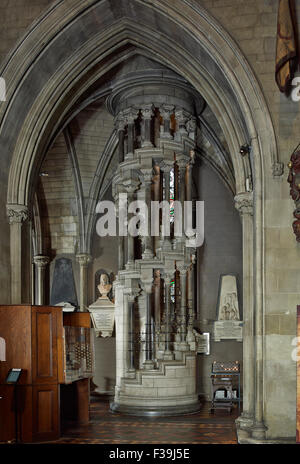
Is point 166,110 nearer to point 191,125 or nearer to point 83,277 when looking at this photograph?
point 191,125

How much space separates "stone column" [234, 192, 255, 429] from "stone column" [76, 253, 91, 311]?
26.5 feet

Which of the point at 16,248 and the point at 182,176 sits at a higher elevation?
the point at 182,176

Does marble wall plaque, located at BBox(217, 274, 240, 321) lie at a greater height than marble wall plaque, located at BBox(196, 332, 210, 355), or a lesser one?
greater

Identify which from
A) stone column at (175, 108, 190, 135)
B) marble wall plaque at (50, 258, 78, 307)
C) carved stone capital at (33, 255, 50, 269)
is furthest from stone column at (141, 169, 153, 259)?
carved stone capital at (33, 255, 50, 269)

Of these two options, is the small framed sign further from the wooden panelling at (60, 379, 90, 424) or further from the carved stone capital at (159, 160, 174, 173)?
the carved stone capital at (159, 160, 174, 173)

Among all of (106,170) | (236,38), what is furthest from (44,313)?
(106,170)

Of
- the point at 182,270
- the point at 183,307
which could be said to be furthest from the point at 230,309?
the point at 182,270

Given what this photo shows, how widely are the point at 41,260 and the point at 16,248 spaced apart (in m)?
7.11

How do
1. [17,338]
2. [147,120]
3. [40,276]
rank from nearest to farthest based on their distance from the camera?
[17,338]
[147,120]
[40,276]

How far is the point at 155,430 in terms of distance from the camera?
36.9ft

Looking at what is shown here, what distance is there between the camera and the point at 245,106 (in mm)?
9680

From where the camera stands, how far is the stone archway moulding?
378 inches

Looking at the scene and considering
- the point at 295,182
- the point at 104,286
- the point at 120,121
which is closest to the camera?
the point at 295,182

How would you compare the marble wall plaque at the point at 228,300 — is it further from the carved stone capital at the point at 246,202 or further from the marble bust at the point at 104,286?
the carved stone capital at the point at 246,202
